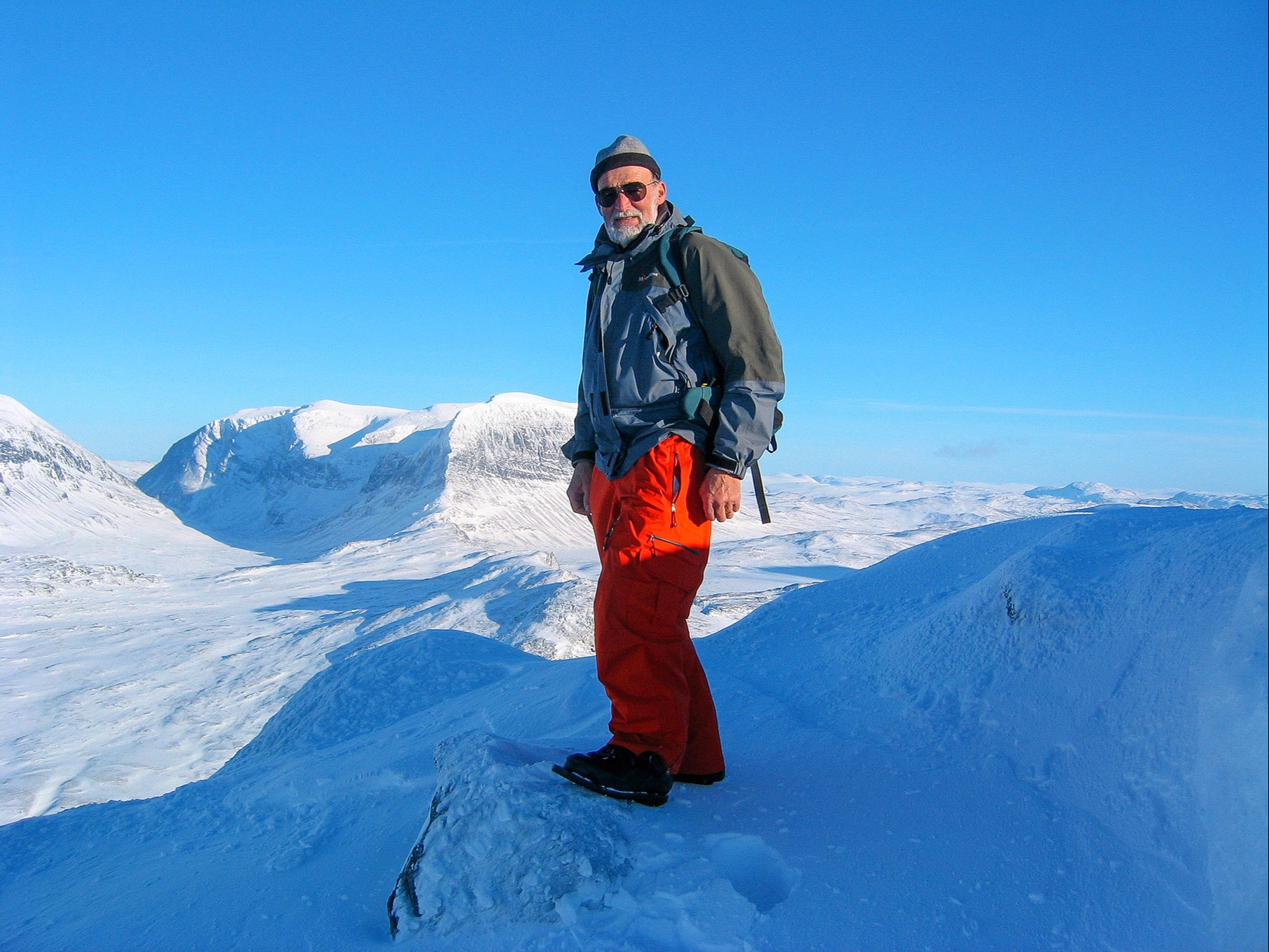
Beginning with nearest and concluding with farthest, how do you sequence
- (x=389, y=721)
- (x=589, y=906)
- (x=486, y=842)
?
(x=589, y=906)
(x=486, y=842)
(x=389, y=721)

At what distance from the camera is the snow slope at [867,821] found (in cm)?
185

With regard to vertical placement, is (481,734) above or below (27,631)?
above

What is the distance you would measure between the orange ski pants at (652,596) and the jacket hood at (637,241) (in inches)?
31.1

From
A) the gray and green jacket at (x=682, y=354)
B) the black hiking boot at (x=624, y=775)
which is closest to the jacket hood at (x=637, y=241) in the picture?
the gray and green jacket at (x=682, y=354)

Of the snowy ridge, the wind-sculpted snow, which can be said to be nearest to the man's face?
the wind-sculpted snow

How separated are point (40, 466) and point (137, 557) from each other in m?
31.0

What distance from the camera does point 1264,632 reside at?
1.62 m

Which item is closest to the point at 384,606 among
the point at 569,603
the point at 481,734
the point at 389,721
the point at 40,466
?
the point at 569,603

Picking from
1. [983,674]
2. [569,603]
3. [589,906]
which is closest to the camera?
[589,906]

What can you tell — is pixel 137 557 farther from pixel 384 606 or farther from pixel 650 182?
pixel 650 182

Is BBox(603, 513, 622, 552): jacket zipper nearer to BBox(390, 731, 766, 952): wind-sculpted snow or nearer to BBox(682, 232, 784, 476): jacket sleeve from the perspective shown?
BBox(682, 232, 784, 476): jacket sleeve

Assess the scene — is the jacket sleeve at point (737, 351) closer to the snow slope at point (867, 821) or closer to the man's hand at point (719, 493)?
the man's hand at point (719, 493)

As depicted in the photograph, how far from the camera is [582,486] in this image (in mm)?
3287

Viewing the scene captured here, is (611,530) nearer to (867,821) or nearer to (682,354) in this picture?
(682,354)
